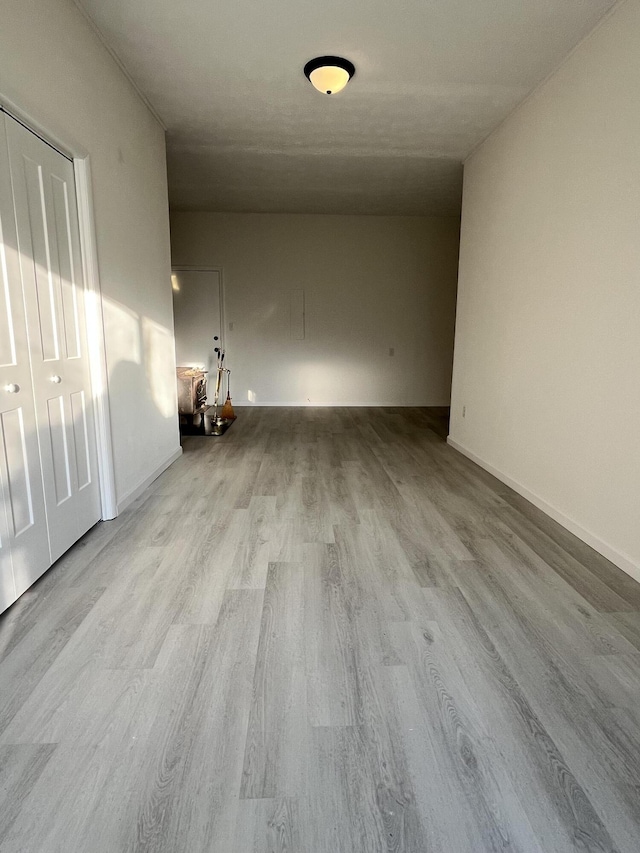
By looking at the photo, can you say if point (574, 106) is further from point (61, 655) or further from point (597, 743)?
point (61, 655)

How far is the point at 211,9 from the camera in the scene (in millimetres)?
2430

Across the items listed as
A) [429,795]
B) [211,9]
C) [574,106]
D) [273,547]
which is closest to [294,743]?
[429,795]

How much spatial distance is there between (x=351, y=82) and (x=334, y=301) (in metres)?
4.02

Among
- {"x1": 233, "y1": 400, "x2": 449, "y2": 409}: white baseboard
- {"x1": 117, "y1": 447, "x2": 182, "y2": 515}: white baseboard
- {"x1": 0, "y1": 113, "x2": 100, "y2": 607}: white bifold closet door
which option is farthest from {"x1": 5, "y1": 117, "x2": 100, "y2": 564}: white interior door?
{"x1": 233, "y1": 400, "x2": 449, "y2": 409}: white baseboard

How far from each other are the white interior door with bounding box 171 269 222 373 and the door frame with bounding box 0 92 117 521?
4.38 metres

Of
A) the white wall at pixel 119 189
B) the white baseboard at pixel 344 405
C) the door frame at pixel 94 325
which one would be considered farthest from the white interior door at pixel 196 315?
the door frame at pixel 94 325

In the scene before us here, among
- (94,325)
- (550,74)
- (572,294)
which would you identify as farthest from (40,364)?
(550,74)

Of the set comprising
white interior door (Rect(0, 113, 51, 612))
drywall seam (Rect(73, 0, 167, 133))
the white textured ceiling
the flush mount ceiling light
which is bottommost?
white interior door (Rect(0, 113, 51, 612))

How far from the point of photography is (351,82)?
316 cm

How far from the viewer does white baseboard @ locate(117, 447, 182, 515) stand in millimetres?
3096

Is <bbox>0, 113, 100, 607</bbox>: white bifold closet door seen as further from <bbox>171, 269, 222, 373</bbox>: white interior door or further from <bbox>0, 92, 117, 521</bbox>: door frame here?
<bbox>171, 269, 222, 373</bbox>: white interior door

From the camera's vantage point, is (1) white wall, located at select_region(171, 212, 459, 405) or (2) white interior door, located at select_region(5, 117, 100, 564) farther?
(1) white wall, located at select_region(171, 212, 459, 405)

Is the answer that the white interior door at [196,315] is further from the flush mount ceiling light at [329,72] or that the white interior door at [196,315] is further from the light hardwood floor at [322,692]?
the light hardwood floor at [322,692]

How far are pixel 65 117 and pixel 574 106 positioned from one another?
9.25 feet
